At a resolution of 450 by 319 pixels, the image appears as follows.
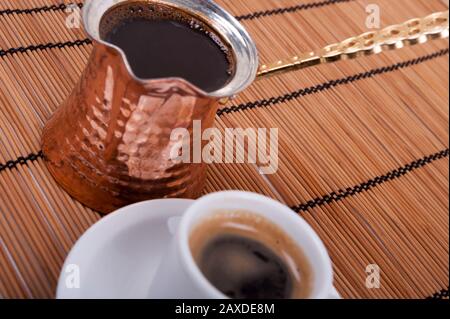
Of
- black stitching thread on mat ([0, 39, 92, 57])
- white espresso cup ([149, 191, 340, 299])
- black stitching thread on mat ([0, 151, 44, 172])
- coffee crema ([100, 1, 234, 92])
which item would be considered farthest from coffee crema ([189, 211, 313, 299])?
black stitching thread on mat ([0, 39, 92, 57])

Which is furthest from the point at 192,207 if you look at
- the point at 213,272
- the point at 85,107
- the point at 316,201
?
the point at 316,201

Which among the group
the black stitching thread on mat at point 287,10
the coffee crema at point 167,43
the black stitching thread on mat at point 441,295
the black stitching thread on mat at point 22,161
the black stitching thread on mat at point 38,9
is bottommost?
the black stitching thread on mat at point 441,295

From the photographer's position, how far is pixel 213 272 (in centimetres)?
46

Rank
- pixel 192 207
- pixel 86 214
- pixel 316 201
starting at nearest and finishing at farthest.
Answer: pixel 192 207
pixel 86 214
pixel 316 201

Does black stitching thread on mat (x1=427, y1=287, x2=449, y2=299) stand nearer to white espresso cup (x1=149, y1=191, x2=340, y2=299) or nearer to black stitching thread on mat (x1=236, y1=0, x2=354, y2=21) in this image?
white espresso cup (x1=149, y1=191, x2=340, y2=299)

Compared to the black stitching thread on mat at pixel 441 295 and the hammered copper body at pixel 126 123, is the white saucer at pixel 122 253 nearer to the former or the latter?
the hammered copper body at pixel 126 123

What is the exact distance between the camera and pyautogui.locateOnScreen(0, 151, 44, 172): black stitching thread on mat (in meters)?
0.59

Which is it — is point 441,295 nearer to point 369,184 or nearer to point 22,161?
point 369,184

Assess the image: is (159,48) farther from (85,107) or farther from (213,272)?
(213,272)

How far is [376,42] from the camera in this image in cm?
54

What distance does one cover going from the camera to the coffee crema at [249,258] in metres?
0.45

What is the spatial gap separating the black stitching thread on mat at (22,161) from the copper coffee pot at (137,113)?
2cm

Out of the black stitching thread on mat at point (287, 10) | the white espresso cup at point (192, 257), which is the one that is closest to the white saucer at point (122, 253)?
the white espresso cup at point (192, 257)

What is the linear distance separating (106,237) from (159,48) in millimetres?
184
